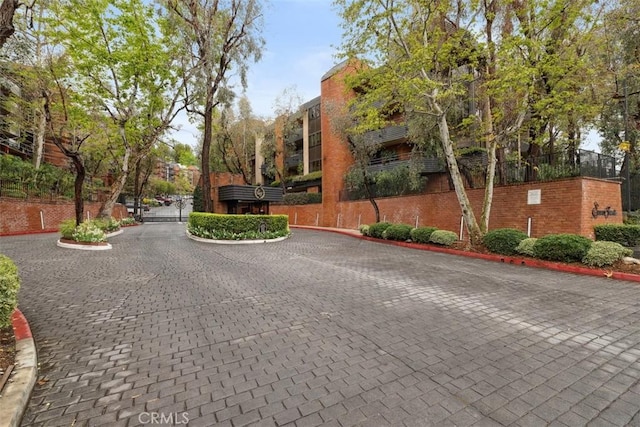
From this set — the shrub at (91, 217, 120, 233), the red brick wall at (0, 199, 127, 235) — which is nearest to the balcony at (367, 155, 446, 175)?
the shrub at (91, 217, 120, 233)

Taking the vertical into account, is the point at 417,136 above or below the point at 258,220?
above

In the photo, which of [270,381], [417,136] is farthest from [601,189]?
[270,381]

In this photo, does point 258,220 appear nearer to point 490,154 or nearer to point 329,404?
point 490,154

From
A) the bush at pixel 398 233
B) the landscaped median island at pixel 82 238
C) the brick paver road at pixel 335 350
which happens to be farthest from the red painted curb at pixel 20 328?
the bush at pixel 398 233

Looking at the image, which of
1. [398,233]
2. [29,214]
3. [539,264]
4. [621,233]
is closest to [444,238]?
[398,233]

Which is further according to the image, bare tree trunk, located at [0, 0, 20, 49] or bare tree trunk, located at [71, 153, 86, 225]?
bare tree trunk, located at [71, 153, 86, 225]

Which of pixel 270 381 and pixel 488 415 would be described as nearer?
pixel 488 415

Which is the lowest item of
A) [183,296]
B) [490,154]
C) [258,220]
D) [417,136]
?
[183,296]

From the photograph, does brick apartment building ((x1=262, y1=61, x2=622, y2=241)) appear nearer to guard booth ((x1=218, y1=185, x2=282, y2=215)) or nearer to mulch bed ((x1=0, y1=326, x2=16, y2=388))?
guard booth ((x1=218, y1=185, x2=282, y2=215))

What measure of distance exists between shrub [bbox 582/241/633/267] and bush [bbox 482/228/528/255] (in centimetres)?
172

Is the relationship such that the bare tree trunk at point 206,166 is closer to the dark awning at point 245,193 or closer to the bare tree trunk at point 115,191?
the dark awning at point 245,193

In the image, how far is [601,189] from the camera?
33.0 ft

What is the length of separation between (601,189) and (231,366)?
512 inches

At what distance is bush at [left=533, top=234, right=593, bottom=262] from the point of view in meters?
7.43
